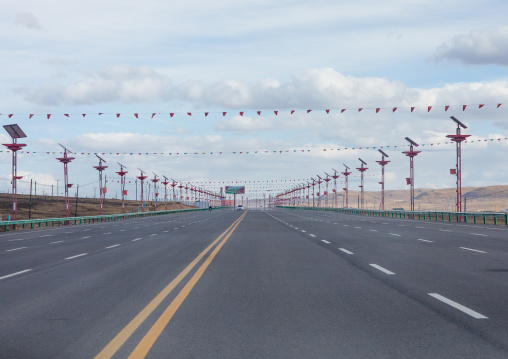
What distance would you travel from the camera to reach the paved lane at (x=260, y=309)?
638 cm

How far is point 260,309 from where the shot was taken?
28.4 ft

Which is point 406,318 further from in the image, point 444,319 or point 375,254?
point 375,254

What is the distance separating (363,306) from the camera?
28.9 feet

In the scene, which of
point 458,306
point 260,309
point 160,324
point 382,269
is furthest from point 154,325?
point 382,269

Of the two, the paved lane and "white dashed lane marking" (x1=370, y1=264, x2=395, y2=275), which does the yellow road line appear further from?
"white dashed lane marking" (x1=370, y1=264, x2=395, y2=275)

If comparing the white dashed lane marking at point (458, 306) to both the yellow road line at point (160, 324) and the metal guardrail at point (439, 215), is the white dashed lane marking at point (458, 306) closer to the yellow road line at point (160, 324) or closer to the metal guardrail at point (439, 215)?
the yellow road line at point (160, 324)

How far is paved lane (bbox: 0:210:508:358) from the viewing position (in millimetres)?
6375

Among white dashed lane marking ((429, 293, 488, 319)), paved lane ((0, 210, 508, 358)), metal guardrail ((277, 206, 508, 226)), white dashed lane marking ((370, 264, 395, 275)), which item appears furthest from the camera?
metal guardrail ((277, 206, 508, 226))

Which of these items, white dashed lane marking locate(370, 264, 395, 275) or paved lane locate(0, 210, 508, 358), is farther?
white dashed lane marking locate(370, 264, 395, 275)

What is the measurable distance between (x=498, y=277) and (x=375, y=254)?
586 centimetres

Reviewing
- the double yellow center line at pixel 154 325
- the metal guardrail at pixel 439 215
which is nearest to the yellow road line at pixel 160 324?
the double yellow center line at pixel 154 325

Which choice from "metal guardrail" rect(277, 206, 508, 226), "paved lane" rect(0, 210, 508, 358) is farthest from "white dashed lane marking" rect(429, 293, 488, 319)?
"metal guardrail" rect(277, 206, 508, 226)

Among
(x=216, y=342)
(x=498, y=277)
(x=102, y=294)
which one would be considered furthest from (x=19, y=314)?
(x=498, y=277)

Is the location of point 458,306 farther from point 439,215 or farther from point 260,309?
point 439,215
